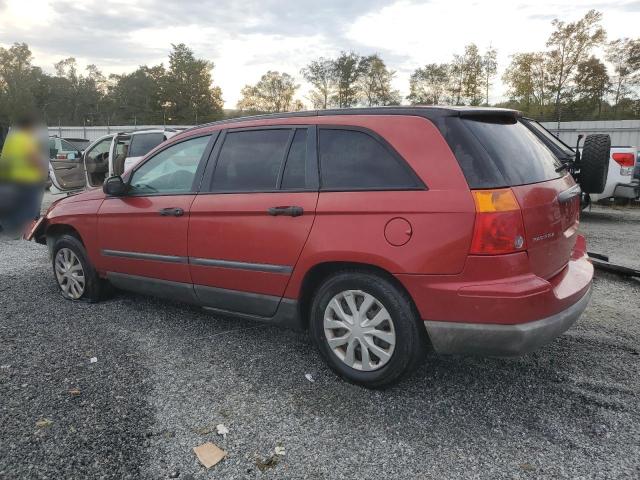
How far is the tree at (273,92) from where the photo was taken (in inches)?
2722

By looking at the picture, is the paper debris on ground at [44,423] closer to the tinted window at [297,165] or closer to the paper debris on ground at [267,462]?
the paper debris on ground at [267,462]

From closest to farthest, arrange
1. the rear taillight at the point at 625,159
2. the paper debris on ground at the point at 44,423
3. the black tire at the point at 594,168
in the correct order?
the paper debris on ground at the point at 44,423 → the black tire at the point at 594,168 → the rear taillight at the point at 625,159

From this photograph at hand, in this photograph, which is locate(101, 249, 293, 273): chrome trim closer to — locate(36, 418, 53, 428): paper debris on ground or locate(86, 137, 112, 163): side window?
locate(36, 418, 53, 428): paper debris on ground

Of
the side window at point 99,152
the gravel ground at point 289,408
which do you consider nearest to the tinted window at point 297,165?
the gravel ground at point 289,408

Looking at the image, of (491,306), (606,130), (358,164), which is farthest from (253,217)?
(606,130)

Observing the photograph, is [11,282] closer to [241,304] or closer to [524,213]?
[241,304]

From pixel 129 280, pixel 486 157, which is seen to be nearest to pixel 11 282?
pixel 129 280

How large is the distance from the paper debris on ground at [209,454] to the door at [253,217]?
3.48ft

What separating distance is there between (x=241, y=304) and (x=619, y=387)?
2.47 metres

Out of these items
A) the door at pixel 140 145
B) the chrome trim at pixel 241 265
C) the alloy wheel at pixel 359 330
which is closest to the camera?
the alloy wheel at pixel 359 330

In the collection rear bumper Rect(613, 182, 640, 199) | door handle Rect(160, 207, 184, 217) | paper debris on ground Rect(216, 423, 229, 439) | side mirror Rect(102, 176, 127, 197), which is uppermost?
side mirror Rect(102, 176, 127, 197)

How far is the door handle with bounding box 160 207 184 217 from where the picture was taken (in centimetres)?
376

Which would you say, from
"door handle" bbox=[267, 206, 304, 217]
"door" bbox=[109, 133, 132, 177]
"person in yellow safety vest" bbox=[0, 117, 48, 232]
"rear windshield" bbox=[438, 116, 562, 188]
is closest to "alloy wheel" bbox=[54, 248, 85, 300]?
"door handle" bbox=[267, 206, 304, 217]

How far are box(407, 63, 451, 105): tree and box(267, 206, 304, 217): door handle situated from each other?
2172 inches
